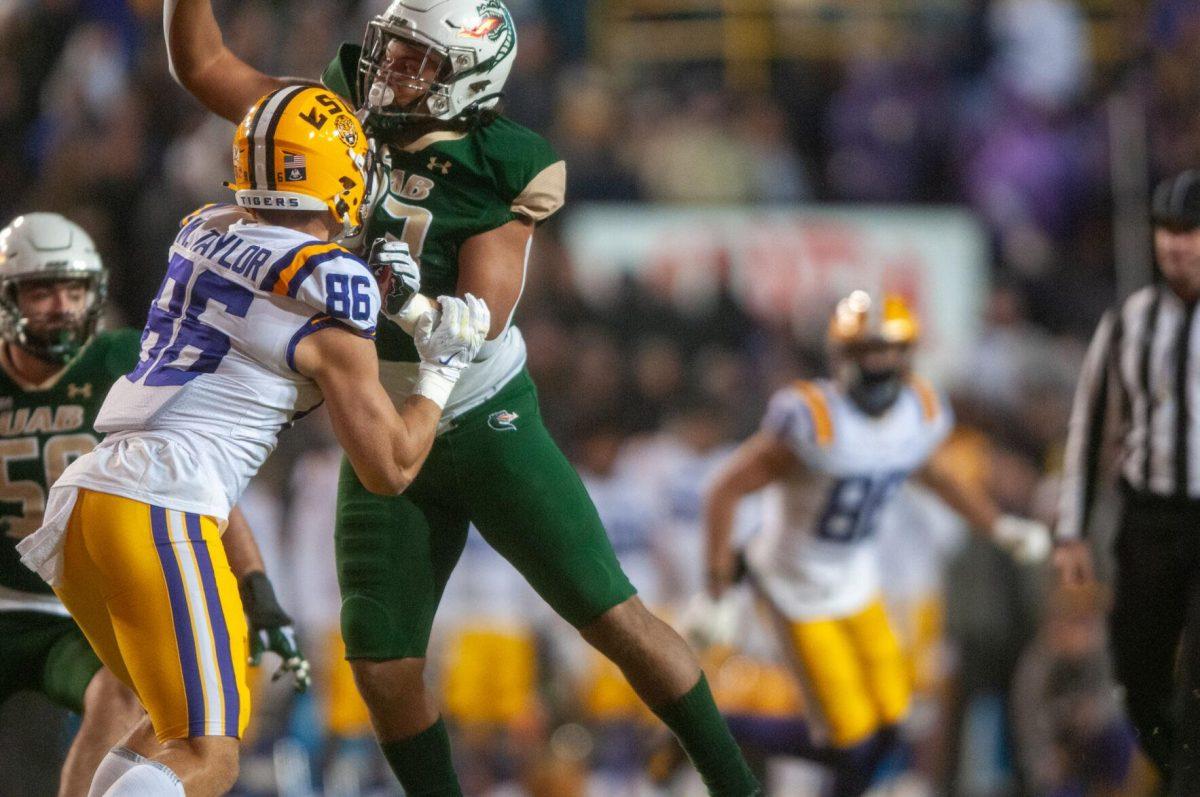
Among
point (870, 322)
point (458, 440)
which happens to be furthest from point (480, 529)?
point (870, 322)

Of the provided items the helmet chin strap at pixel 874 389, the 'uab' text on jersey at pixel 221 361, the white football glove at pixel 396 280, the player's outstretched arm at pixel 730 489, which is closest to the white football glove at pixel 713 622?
the player's outstretched arm at pixel 730 489

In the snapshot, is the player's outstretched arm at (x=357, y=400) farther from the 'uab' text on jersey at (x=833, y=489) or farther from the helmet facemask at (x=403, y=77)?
the 'uab' text on jersey at (x=833, y=489)

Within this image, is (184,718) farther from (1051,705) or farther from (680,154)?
(680,154)

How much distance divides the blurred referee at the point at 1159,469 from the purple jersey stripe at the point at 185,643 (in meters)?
2.63

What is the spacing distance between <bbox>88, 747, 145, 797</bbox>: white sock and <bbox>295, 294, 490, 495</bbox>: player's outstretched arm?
72cm

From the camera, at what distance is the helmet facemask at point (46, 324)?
4.20 meters

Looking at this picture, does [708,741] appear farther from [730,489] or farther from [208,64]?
[730,489]

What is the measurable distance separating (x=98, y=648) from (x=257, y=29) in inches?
204

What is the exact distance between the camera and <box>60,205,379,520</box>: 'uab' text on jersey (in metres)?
3.24

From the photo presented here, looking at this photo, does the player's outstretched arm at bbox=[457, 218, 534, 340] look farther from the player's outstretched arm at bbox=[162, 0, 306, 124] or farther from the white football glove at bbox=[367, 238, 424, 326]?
the player's outstretched arm at bbox=[162, 0, 306, 124]

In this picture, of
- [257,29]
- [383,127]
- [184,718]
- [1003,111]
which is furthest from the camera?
[1003,111]

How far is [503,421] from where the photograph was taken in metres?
3.87

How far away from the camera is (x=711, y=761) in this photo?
390 cm

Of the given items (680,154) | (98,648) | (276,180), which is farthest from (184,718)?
(680,154)
